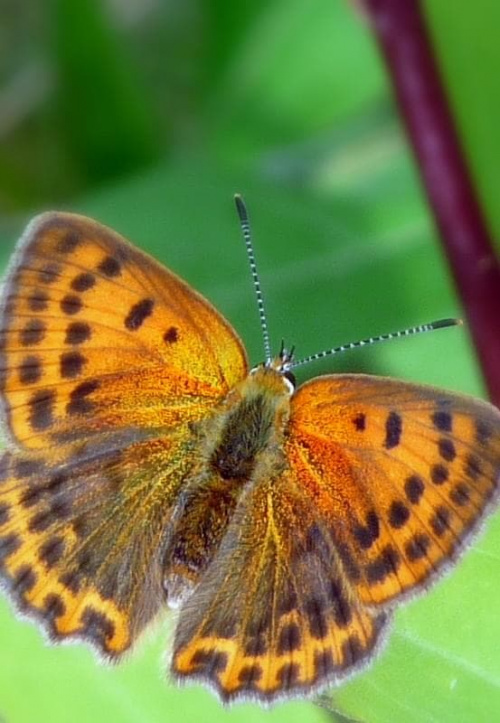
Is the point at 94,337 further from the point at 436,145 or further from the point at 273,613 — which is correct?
the point at 436,145

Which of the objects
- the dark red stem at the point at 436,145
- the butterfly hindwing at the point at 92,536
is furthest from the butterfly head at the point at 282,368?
the dark red stem at the point at 436,145

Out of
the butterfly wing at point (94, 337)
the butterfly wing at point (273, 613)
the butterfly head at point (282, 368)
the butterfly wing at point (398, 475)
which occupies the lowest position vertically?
the butterfly wing at point (273, 613)

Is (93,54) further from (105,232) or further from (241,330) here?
(105,232)

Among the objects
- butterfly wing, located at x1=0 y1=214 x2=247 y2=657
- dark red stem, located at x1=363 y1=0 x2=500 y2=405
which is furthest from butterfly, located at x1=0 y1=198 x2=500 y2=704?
dark red stem, located at x1=363 y1=0 x2=500 y2=405

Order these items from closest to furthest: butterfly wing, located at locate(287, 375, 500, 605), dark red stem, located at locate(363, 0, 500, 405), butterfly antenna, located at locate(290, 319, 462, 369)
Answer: butterfly wing, located at locate(287, 375, 500, 605), butterfly antenna, located at locate(290, 319, 462, 369), dark red stem, located at locate(363, 0, 500, 405)

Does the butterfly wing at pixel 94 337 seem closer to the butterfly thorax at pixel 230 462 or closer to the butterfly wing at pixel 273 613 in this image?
the butterfly thorax at pixel 230 462

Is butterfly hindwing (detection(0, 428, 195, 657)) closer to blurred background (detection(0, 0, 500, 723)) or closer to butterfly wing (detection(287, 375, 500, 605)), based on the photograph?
blurred background (detection(0, 0, 500, 723))

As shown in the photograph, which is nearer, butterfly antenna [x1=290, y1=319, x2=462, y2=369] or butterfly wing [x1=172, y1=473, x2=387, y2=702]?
butterfly wing [x1=172, y1=473, x2=387, y2=702]

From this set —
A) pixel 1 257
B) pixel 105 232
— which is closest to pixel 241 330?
pixel 105 232
